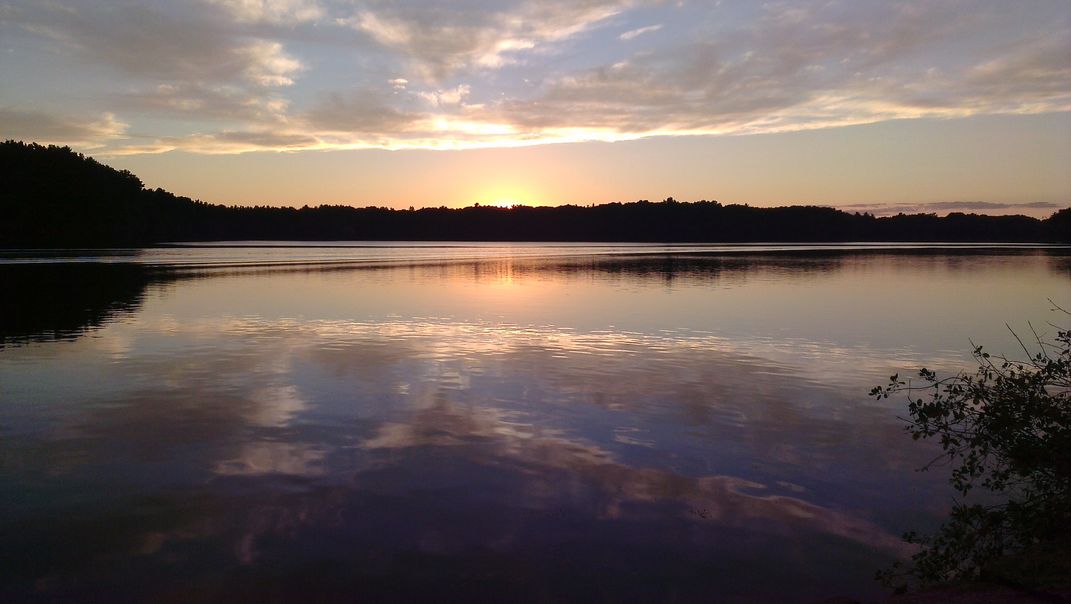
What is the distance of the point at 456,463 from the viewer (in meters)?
11.5

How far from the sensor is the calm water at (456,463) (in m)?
8.01

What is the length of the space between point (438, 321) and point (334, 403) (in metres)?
14.5

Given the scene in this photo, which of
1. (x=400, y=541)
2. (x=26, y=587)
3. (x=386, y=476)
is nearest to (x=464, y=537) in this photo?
(x=400, y=541)

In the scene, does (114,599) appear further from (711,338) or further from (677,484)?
(711,338)

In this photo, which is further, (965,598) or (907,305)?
(907,305)

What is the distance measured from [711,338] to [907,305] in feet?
57.5

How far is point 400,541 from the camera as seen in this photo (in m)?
8.70

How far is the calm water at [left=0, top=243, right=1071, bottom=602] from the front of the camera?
8008mm

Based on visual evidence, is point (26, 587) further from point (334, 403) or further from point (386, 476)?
point (334, 403)

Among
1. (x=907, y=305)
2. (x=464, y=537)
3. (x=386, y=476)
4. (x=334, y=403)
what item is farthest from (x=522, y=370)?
(x=907, y=305)

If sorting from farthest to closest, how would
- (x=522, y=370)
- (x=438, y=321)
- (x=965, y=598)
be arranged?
(x=438, y=321)
(x=522, y=370)
(x=965, y=598)

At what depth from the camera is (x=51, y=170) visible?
11862cm

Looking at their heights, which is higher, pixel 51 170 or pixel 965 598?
pixel 51 170

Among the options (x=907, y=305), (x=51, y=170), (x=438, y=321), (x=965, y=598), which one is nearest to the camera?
(x=965, y=598)
